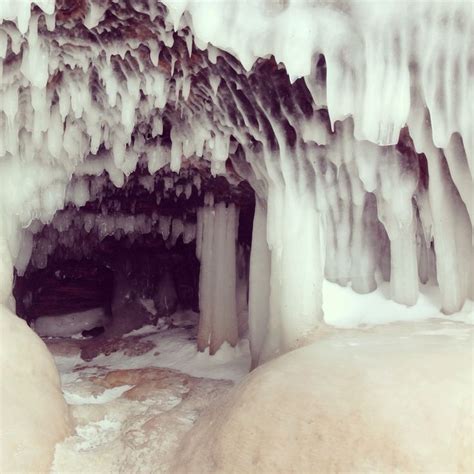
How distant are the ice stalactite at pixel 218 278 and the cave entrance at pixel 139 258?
14 mm

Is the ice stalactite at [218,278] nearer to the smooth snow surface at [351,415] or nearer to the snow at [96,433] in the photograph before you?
the snow at [96,433]

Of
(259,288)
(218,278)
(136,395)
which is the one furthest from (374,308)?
(218,278)

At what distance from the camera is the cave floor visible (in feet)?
12.7

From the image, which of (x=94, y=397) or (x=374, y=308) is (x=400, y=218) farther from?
(x=94, y=397)

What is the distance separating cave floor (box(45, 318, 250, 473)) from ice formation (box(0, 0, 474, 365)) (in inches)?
40.2

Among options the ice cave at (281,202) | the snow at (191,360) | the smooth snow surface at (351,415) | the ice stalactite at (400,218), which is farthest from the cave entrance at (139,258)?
the smooth snow surface at (351,415)

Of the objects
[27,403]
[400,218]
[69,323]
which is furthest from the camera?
[69,323]

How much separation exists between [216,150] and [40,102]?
5.83 feet

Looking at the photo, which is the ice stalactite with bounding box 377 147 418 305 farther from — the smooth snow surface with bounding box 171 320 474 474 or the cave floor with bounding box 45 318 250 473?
the cave floor with bounding box 45 318 250 473

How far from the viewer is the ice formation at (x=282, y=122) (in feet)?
13.3

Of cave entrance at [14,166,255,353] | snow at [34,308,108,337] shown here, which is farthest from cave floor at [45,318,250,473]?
snow at [34,308,108,337]

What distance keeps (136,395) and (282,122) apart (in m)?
2.91

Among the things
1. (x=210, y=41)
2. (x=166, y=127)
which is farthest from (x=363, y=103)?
(x=166, y=127)

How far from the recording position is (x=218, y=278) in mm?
7629
